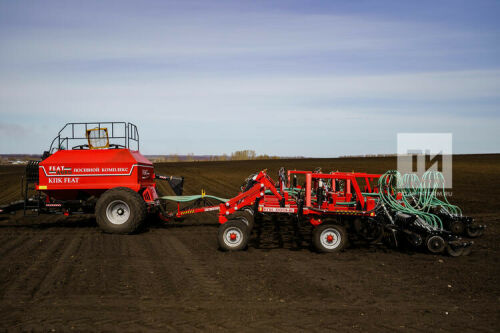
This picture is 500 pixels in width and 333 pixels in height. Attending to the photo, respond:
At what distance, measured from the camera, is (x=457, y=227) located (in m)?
9.63

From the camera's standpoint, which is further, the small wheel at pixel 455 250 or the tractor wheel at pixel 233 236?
the tractor wheel at pixel 233 236

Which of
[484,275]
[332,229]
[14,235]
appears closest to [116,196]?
[14,235]

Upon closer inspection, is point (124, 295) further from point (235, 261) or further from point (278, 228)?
point (278, 228)

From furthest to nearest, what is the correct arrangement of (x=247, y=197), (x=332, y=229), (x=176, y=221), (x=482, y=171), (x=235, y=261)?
1. (x=482, y=171)
2. (x=176, y=221)
3. (x=247, y=197)
4. (x=332, y=229)
5. (x=235, y=261)

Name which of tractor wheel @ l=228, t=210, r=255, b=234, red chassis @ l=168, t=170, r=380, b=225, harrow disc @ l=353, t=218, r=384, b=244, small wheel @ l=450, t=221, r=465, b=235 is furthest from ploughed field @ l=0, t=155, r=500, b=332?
red chassis @ l=168, t=170, r=380, b=225

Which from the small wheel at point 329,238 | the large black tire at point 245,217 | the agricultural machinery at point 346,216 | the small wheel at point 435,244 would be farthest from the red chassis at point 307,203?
the small wheel at point 435,244

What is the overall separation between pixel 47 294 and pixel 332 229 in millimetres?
5027

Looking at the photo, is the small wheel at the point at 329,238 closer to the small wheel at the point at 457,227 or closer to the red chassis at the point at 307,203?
the red chassis at the point at 307,203

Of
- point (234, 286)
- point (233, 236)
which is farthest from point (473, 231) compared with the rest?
point (234, 286)

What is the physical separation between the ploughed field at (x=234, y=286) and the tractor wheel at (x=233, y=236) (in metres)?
0.21

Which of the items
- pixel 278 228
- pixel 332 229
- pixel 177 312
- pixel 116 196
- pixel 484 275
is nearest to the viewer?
pixel 177 312

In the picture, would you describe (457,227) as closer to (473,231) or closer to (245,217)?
(473,231)

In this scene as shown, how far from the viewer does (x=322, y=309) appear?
5.12 metres

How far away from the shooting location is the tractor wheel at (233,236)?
8.11 metres
